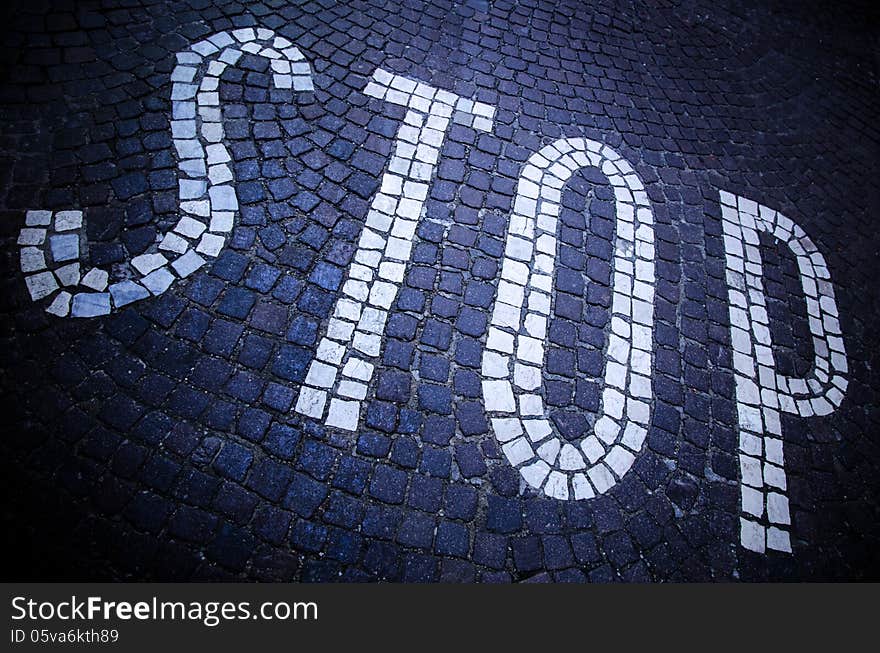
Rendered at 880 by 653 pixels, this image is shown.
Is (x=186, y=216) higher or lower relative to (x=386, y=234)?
lower

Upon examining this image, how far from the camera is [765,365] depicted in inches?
154

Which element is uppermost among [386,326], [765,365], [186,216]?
[765,365]

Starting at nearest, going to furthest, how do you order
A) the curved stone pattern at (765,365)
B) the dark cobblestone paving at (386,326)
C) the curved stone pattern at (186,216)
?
the dark cobblestone paving at (386,326), the curved stone pattern at (186,216), the curved stone pattern at (765,365)

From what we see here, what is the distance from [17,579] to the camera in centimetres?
243

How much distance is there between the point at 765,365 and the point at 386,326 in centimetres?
315

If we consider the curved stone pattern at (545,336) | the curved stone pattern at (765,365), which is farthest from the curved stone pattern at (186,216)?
the curved stone pattern at (765,365)

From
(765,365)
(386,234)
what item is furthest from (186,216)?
(765,365)

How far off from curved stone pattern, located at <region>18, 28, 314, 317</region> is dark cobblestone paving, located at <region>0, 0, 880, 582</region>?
9 cm

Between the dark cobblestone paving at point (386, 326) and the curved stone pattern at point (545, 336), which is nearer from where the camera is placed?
the dark cobblestone paving at point (386, 326)

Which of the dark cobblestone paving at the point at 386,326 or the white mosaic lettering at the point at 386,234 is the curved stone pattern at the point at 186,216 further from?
the white mosaic lettering at the point at 386,234

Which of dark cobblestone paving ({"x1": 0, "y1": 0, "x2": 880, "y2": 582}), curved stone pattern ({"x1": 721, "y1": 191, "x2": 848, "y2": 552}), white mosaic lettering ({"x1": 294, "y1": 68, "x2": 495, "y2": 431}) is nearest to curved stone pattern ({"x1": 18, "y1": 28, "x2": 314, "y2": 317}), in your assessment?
dark cobblestone paving ({"x1": 0, "y1": 0, "x2": 880, "y2": 582})

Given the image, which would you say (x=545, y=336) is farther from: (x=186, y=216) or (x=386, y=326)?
(x=186, y=216)

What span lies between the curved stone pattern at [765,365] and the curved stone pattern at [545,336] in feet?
2.72

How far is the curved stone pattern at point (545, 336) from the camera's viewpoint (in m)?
3.19
